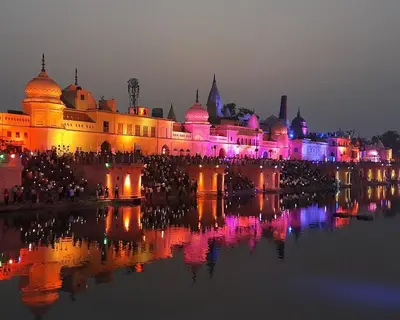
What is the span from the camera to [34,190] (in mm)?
30469

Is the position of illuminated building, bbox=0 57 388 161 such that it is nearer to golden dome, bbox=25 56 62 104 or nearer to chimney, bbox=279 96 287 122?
golden dome, bbox=25 56 62 104

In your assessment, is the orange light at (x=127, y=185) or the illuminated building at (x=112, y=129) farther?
the illuminated building at (x=112, y=129)

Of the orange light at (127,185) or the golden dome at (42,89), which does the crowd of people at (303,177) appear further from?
the golden dome at (42,89)

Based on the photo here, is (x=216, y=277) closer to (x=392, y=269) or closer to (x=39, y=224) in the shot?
(x=392, y=269)

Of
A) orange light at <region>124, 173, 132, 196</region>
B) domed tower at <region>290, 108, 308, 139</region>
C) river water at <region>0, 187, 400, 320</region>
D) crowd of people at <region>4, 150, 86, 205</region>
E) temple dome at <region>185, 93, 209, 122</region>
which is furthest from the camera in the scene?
domed tower at <region>290, 108, 308, 139</region>

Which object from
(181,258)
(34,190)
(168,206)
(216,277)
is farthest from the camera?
(168,206)

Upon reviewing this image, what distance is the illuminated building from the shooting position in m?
40.1

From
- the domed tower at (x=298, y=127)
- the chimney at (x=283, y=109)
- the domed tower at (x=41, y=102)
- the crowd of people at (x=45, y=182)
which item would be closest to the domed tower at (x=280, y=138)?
the domed tower at (x=298, y=127)

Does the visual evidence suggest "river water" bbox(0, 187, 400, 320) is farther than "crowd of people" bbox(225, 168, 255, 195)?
No

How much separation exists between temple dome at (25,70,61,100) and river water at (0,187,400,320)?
1353 cm

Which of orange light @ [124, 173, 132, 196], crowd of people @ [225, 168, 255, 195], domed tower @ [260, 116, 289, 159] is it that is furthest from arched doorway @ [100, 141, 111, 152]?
domed tower @ [260, 116, 289, 159]

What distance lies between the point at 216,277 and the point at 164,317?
4.13 metres

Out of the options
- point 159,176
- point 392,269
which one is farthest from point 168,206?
point 392,269

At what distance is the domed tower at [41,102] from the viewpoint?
40.1 metres
